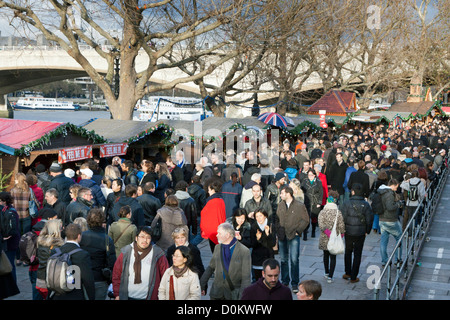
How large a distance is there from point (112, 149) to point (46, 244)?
833cm

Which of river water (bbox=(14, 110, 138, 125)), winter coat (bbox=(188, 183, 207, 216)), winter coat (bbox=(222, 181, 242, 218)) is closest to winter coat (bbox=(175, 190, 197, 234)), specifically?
winter coat (bbox=(222, 181, 242, 218))

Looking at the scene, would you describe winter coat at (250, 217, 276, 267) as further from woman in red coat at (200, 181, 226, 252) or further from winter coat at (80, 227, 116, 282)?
winter coat at (80, 227, 116, 282)

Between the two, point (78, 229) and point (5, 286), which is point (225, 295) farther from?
point (5, 286)

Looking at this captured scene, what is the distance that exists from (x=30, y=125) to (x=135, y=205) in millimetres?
6282

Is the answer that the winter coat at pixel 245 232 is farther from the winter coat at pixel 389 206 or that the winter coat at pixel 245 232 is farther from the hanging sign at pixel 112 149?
the hanging sign at pixel 112 149

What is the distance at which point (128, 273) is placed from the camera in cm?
522

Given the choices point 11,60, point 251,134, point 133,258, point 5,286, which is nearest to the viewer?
point 133,258

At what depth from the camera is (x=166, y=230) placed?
7.04 m

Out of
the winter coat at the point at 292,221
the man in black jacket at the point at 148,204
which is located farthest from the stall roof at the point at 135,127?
the winter coat at the point at 292,221

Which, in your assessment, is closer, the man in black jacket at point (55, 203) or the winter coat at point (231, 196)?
the man in black jacket at point (55, 203)

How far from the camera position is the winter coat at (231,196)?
30.3 ft

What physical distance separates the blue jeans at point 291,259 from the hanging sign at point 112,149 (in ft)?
22.6

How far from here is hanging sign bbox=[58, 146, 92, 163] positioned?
39.5 feet

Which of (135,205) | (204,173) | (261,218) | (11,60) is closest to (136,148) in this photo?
(204,173)
